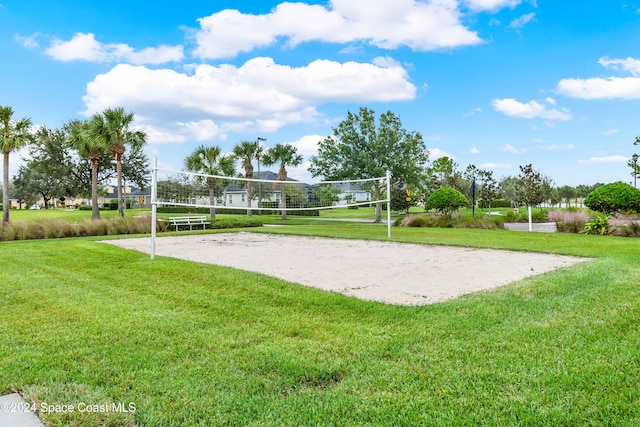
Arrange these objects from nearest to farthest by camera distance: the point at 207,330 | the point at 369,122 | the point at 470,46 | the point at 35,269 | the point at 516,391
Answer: the point at 516,391 → the point at 207,330 → the point at 35,269 → the point at 470,46 → the point at 369,122

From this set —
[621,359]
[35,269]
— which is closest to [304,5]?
[35,269]

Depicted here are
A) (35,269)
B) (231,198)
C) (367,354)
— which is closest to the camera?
(367,354)

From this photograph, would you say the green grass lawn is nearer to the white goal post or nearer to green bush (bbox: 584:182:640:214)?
the white goal post

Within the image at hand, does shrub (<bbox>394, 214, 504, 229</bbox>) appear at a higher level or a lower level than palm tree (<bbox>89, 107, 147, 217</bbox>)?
lower

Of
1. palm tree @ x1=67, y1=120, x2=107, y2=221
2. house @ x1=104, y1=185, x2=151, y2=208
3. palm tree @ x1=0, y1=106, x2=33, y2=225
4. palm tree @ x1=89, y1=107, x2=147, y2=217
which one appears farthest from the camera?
palm tree @ x1=89, y1=107, x2=147, y2=217

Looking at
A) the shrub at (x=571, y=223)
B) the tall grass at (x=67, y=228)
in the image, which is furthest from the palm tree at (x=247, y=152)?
the shrub at (x=571, y=223)

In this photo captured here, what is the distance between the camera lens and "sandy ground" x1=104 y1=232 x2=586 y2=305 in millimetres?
4922

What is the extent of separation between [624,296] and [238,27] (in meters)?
12.4

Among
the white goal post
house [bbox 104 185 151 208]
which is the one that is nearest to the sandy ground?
the white goal post

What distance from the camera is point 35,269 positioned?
663cm

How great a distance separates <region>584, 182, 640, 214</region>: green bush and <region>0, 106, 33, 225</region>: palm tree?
1027 inches

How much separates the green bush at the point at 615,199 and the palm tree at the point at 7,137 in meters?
26.1

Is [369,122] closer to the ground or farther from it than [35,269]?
farther from it

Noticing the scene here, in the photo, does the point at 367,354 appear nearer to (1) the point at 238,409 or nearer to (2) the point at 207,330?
(1) the point at 238,409
